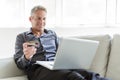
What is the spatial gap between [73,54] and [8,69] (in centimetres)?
80

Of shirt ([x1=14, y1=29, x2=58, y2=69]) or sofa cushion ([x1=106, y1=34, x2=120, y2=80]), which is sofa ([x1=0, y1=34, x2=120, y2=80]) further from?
shirt ([x1=14, y1=29, x2=58, y2=69])

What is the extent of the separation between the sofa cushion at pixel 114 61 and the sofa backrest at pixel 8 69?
94 cm

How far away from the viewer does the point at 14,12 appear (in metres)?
3.01

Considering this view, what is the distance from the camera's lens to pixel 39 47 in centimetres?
241

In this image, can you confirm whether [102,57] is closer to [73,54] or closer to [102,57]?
[102,57]

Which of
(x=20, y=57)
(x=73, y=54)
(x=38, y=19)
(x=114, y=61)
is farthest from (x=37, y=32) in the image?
(x=114, y=61)

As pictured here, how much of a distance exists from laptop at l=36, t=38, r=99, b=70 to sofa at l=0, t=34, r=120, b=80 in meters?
0.38

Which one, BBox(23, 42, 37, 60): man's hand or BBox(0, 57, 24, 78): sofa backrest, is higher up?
BBox(23, 42, 37, 60): man's hand

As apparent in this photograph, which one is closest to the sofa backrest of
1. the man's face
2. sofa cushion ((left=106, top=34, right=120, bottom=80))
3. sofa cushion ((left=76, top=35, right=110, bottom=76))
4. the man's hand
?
the man's hand

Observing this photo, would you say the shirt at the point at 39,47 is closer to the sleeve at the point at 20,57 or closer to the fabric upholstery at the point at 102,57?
the sleeve at the point at 20,57

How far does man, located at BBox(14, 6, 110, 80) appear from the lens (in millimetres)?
2008

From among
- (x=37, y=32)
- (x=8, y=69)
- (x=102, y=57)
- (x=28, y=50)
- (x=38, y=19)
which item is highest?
(x=38, y=19)

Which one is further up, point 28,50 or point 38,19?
point 38,19

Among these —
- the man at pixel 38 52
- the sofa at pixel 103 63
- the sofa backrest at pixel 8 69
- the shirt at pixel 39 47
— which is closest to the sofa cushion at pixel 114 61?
the sofa at pixel 103 63
